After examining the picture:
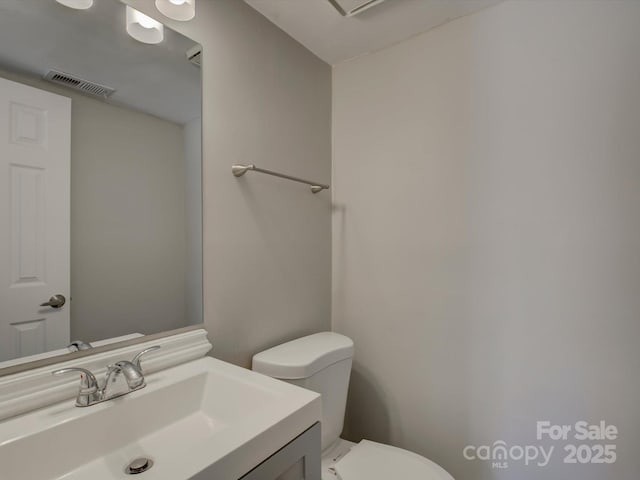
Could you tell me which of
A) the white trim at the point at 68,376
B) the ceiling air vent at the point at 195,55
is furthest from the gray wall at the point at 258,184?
the white trim at the point at 68,376

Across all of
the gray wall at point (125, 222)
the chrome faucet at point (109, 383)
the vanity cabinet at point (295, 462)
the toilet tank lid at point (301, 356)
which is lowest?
the vanity cabinet at point (295, 462)

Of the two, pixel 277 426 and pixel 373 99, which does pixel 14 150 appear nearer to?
pixel 277 426

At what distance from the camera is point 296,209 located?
1.55 m

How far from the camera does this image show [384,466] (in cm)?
121

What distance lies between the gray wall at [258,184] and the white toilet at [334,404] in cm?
15

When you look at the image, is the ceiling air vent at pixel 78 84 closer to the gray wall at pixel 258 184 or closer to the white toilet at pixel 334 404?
the gray wall at pixel 258 184

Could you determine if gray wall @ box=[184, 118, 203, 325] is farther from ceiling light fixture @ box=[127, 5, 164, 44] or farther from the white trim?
ceiling light fixture @ box=[127, 5, 164, 44]

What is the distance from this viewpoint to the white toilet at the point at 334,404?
1.17m

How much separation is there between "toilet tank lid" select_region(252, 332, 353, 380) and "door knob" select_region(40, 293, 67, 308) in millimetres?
659

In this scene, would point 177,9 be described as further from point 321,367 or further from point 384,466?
point 384,466

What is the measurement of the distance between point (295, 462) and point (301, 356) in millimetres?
478

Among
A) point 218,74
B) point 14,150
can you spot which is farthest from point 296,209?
point 14,150

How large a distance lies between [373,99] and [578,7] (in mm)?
831

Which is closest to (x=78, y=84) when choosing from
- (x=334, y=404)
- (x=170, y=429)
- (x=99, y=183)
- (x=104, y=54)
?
(x=104, y=54)
